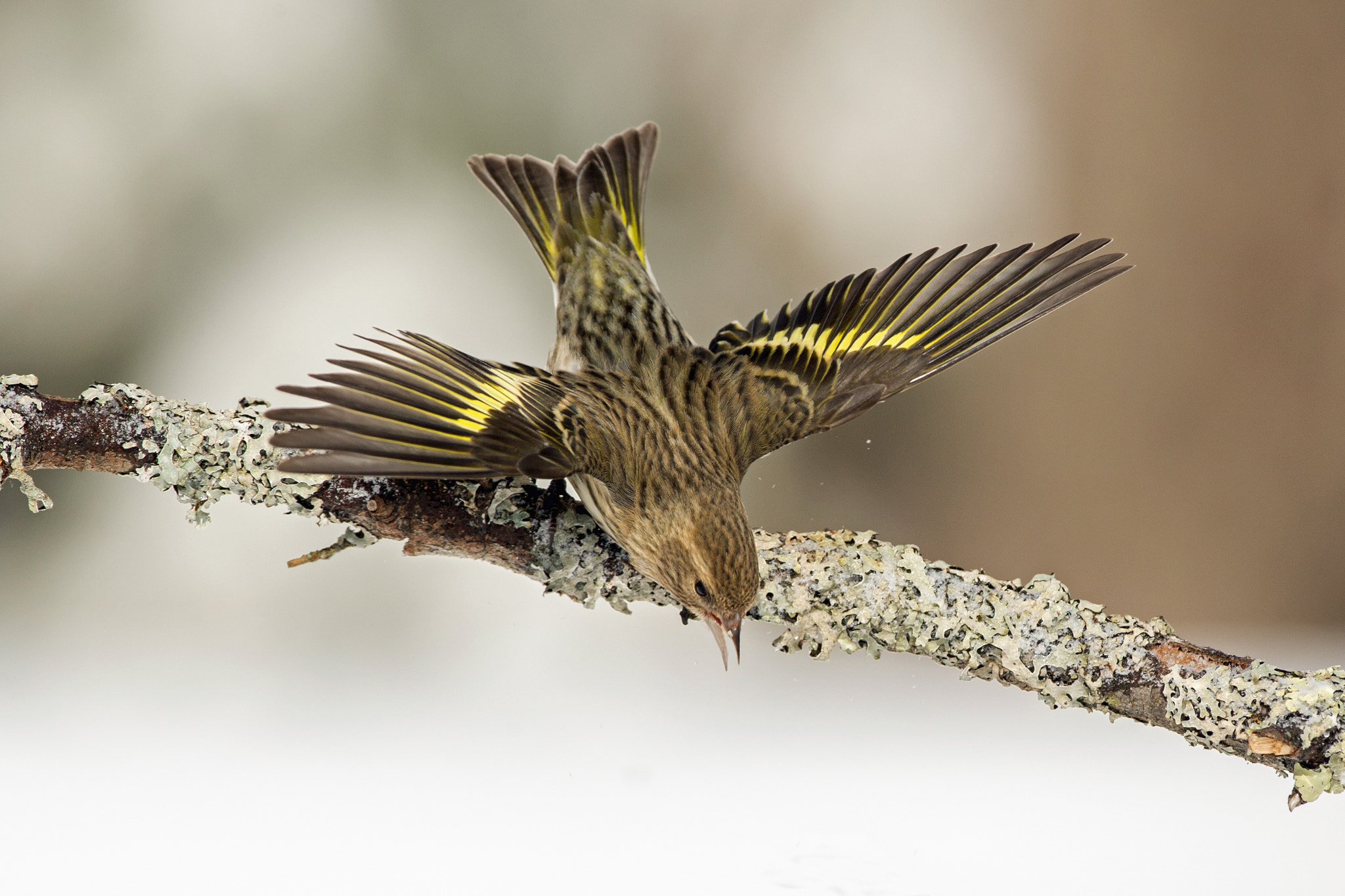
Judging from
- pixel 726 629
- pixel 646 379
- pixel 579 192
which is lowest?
pixel 726 629

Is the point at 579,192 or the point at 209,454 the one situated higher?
the point at 579,192

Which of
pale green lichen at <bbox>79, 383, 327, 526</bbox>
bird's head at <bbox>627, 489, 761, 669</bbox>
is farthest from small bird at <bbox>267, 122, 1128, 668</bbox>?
pale green lichen at <bbox>79, 383, 327, 526</bbox>

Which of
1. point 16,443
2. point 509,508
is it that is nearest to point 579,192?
point 509,508

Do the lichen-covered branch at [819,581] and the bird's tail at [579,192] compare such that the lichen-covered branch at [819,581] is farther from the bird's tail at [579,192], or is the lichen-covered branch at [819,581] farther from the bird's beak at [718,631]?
the bird's tail at [579,192]

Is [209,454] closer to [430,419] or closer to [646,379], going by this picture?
[430,419]

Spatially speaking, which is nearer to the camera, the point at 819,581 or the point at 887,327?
the point at 819,581

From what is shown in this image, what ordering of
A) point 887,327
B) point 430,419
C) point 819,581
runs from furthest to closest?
point 887,327 < point 819,581 < point 430,419

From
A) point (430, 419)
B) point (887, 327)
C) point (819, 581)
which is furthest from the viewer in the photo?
point (887, 327)

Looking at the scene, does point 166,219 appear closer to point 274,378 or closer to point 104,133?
point 104,133
